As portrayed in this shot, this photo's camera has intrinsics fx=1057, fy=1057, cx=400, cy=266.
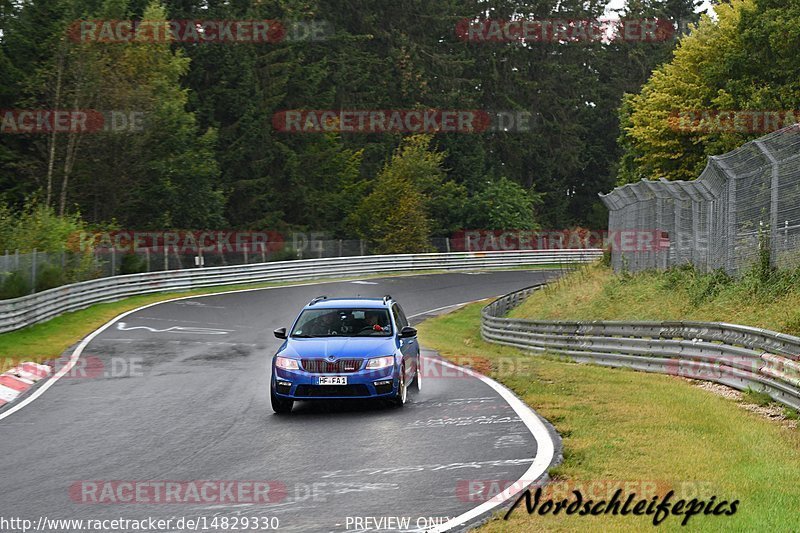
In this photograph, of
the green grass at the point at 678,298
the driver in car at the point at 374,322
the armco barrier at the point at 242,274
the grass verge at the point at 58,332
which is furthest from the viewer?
the armco barrier at the point at 242,274

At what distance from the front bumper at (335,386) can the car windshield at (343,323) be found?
1.14 meters

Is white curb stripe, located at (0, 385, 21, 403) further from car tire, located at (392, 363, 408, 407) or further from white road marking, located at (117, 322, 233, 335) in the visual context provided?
white road marking, located at (117, 322, 233, 335)

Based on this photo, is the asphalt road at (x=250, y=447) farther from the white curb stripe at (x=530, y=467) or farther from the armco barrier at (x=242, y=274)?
the armco barrier at (x=242, y=274)

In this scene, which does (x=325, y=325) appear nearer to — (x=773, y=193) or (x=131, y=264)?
(x=773, y=193)

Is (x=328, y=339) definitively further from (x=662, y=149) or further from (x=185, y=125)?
(x=185, y=125)

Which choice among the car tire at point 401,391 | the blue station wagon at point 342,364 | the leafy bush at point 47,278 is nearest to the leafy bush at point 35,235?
the leafy bush at point 47,278

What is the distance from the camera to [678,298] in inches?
902

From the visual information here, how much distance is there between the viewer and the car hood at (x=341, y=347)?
46.0 feet

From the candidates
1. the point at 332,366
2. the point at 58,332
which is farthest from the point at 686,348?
the point at 58,332

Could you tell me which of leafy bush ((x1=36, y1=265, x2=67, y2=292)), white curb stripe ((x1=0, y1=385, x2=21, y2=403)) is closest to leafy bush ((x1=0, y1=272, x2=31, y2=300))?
leafy bush ((x1=36, y1=265, x2=67, y2=292))

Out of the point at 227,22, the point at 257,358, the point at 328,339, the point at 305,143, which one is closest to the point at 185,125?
the point at 227,22

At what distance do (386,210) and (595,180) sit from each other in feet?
133

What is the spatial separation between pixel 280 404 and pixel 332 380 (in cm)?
85

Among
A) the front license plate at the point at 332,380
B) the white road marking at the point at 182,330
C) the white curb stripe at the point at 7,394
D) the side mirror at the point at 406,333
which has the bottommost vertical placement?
the white road marking at the point at 182,330
